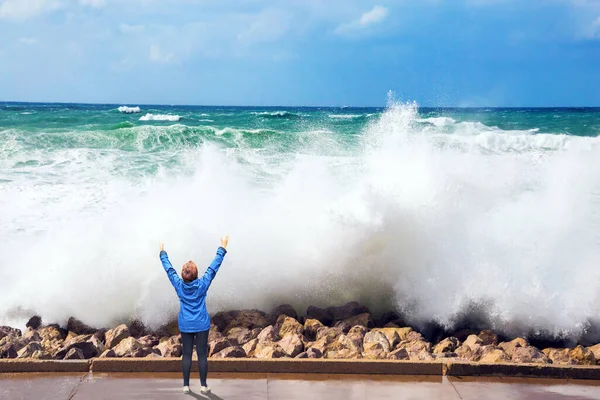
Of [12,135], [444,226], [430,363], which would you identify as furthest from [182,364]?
[12,135]

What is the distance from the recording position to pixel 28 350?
6.79 metres

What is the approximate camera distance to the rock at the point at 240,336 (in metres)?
7.43

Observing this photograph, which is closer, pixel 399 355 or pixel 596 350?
pixel 399 355

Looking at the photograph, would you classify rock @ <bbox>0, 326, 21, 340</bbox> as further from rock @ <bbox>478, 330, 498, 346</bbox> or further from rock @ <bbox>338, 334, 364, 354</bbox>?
rock @ <bbox>478, 330, 498, 346</bbox>

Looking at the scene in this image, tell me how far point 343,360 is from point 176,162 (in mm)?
15792

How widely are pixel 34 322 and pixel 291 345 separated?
332cm

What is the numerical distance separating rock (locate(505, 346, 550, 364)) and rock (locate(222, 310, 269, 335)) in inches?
109

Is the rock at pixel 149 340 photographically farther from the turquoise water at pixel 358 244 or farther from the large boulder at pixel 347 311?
the large boulder at pixel 347 311

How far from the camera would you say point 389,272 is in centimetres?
910

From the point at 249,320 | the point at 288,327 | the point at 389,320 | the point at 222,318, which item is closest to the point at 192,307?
the point at 288,327

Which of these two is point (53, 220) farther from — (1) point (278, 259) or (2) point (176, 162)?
(2) point (176, 162)

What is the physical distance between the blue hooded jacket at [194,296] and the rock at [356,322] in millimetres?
2736

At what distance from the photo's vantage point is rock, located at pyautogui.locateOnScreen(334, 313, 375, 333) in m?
7.96

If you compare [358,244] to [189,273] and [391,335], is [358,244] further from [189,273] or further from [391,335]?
[189,273]
